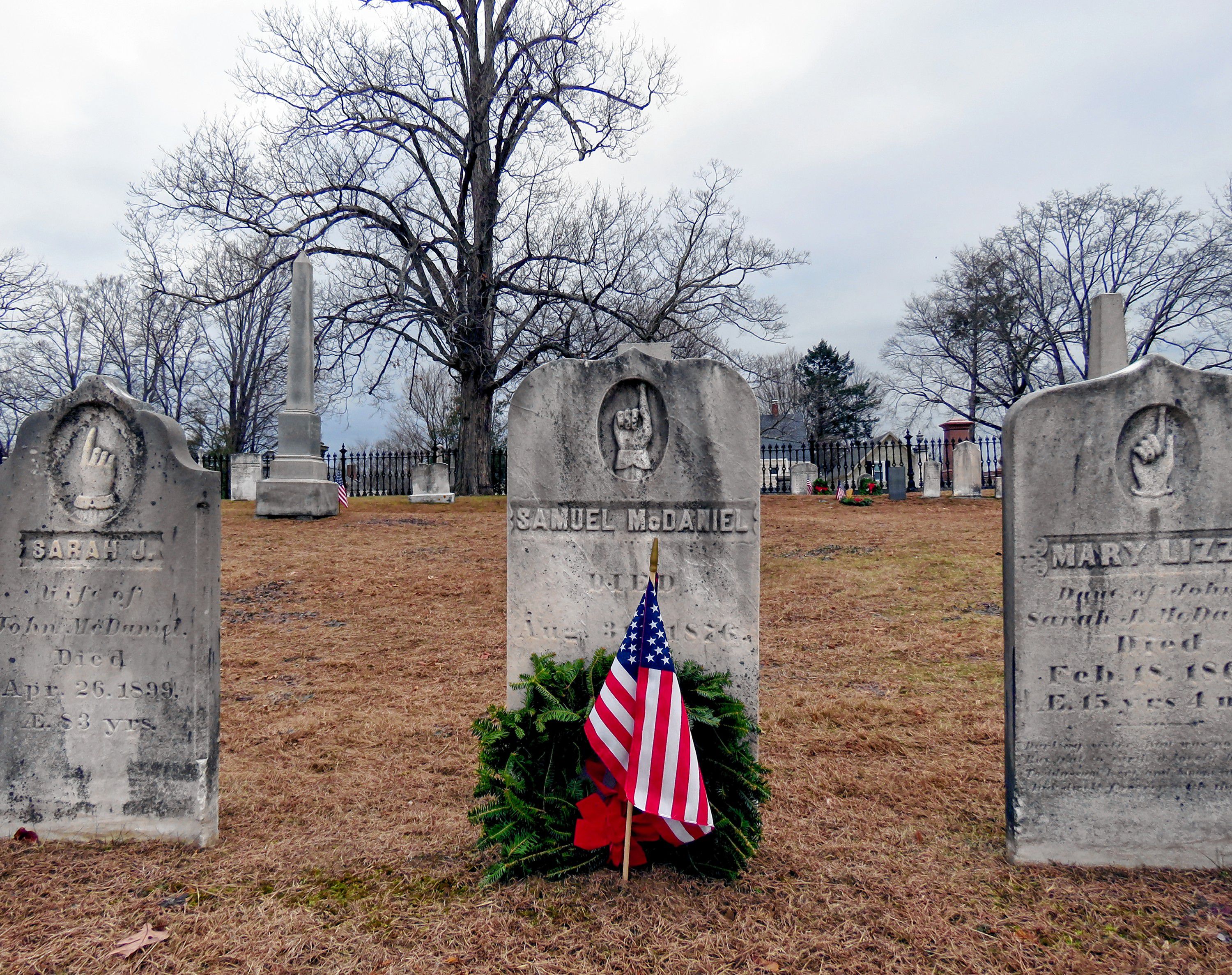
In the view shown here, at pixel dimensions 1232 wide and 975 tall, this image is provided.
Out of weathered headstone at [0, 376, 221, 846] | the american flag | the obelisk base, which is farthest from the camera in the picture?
the obelisk base

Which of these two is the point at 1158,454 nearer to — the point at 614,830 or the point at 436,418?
the point at 614,830

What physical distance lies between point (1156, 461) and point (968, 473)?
18.6 meters

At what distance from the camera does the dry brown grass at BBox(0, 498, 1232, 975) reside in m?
2.50

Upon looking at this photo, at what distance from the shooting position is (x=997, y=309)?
3278 cm

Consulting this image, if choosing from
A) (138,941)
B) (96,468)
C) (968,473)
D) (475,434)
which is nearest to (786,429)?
(968,473)

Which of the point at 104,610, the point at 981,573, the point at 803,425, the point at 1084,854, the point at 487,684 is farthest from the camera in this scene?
the point at 803,425

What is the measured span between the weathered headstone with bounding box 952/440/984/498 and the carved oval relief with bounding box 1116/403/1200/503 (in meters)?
18.0

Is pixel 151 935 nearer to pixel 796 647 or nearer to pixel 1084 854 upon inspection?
pixel 1084 854

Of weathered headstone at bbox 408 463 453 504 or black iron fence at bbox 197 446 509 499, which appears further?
black iron fence at bbox 197 446 509 499

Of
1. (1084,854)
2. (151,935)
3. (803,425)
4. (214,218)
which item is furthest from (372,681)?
(803,425)

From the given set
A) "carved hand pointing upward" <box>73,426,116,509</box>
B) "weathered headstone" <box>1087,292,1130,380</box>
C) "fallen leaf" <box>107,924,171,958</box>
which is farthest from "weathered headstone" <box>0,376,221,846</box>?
"weathered headstone" <box>1087,292,1130,380</box>

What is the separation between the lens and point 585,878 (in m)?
2.97

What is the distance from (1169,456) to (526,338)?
19420 millimetres

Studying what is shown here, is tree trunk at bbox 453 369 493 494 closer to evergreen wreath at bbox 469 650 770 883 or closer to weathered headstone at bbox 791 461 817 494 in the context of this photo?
weathered headstone at bbox 791 461 817 494
